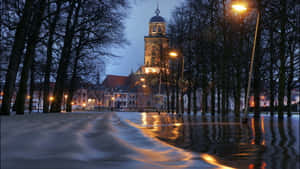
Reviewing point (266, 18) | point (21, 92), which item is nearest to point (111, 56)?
point (21, 92)

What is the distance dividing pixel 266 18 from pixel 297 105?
34.7 metres

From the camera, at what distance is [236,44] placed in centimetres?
2505

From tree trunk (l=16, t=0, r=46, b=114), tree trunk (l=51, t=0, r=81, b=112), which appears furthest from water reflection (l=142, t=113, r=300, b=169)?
tree trunk (l=51, t=0, r=81, b=112)

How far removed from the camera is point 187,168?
1344mm

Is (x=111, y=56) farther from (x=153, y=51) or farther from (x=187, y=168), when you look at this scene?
(x=153, y=51)

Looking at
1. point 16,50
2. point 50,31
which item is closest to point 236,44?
point 50,31

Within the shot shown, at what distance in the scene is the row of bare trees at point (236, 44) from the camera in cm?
1853

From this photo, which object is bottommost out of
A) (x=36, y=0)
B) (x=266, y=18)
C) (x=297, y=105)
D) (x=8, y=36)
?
(x=297, y=105)

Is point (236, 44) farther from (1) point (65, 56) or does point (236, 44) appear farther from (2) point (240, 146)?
(2) point (240, 146)

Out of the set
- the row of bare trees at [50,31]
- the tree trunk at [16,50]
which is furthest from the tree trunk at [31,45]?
the tree trunk at [16,50]

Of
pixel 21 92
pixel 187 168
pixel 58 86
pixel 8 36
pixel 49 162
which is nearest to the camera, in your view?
pixel 49 162

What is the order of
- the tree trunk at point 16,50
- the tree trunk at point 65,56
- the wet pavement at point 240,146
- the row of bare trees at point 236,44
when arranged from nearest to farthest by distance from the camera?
the wet pavement at point 240,146, the tree trunk at point 16,50, the tree trunk at point 65,56, the row of bare trees at point 236,44

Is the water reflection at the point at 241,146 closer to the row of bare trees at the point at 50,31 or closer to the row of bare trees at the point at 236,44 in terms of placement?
the row of bare trees at the point at 50,31

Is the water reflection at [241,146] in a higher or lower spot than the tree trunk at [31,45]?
lower
